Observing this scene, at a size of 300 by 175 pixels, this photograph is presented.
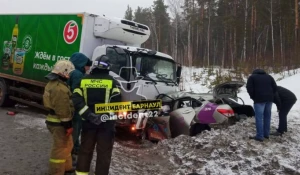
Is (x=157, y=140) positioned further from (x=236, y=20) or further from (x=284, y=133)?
(x=236, y=20)

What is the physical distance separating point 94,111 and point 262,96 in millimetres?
3985

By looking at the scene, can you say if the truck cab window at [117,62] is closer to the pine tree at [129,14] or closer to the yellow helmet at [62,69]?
the yellow helmet at [62,69]

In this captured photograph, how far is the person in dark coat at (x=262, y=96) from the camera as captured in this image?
6.54 metres

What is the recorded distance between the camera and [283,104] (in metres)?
7.20

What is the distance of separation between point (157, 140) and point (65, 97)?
3.14 metres

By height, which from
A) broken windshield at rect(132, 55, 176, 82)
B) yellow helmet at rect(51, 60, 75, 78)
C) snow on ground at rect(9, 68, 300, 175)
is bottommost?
snow on ground at rect(9, 68, 300, 175)

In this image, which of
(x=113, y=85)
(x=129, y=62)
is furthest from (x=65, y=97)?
(x=129, y=62)

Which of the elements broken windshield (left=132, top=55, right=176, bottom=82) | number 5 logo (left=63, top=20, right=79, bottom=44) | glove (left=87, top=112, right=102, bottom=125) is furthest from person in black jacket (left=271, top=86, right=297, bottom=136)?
number 5 logo (left=63, top=20, right=79, bottom=44)

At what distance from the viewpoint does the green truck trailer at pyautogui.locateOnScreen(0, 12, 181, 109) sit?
7709 millimetres

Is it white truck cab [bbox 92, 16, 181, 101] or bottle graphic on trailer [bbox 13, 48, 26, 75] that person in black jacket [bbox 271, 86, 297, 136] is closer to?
white truck cab [bbox 92, 16, 181, 101]

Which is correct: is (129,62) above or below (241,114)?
above

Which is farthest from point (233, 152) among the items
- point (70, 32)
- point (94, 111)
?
point (70, 32)

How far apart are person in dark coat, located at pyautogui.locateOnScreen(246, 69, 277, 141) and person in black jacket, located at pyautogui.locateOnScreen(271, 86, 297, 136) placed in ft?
1.61

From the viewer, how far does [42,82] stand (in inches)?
340
